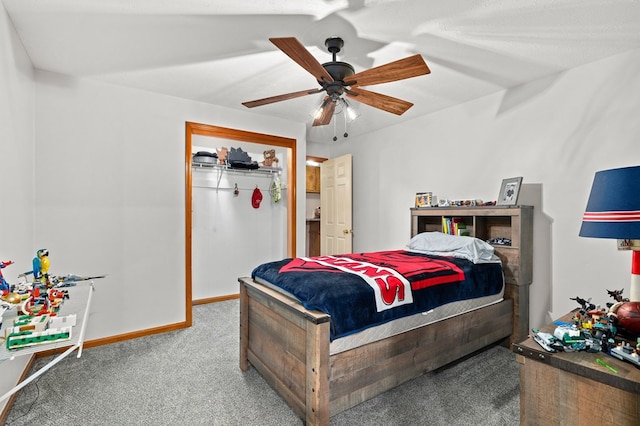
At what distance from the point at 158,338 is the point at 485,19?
3.77 meters

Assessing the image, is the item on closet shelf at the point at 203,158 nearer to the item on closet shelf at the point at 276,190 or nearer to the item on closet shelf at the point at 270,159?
the item on closet shelf at the point at 270,159

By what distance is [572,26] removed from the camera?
205 cm

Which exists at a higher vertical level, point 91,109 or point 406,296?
point 91,109

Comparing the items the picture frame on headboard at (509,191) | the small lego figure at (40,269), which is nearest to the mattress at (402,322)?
the picture frame on headboard at (509,191)

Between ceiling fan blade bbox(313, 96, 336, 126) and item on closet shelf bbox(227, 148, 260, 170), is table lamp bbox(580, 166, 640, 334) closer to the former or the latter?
ceiling fan blade bbox(313, 96, 336, 126)

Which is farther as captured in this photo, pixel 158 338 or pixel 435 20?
pixel 158 338

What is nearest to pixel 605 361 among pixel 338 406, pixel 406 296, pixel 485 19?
pixel 406 296

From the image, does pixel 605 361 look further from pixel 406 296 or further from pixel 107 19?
pixel 107 19

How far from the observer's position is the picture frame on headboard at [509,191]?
2770mm

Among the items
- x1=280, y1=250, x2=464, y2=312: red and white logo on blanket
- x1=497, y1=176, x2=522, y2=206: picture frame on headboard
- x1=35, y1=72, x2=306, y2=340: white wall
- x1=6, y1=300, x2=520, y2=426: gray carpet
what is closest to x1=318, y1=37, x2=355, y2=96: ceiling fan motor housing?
x1=280, y1=250, x2=464, y2=312: red and white logo on blanket

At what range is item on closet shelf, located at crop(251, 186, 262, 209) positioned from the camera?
4699mm

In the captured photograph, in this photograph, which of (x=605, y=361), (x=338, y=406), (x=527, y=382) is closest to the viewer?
(x=605, y=361)

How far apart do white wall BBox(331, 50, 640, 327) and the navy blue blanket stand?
583mm

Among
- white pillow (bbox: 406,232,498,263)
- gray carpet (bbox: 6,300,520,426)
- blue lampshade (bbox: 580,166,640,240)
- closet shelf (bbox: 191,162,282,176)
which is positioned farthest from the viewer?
closet shelf (bbox: 191,162,282,176)
